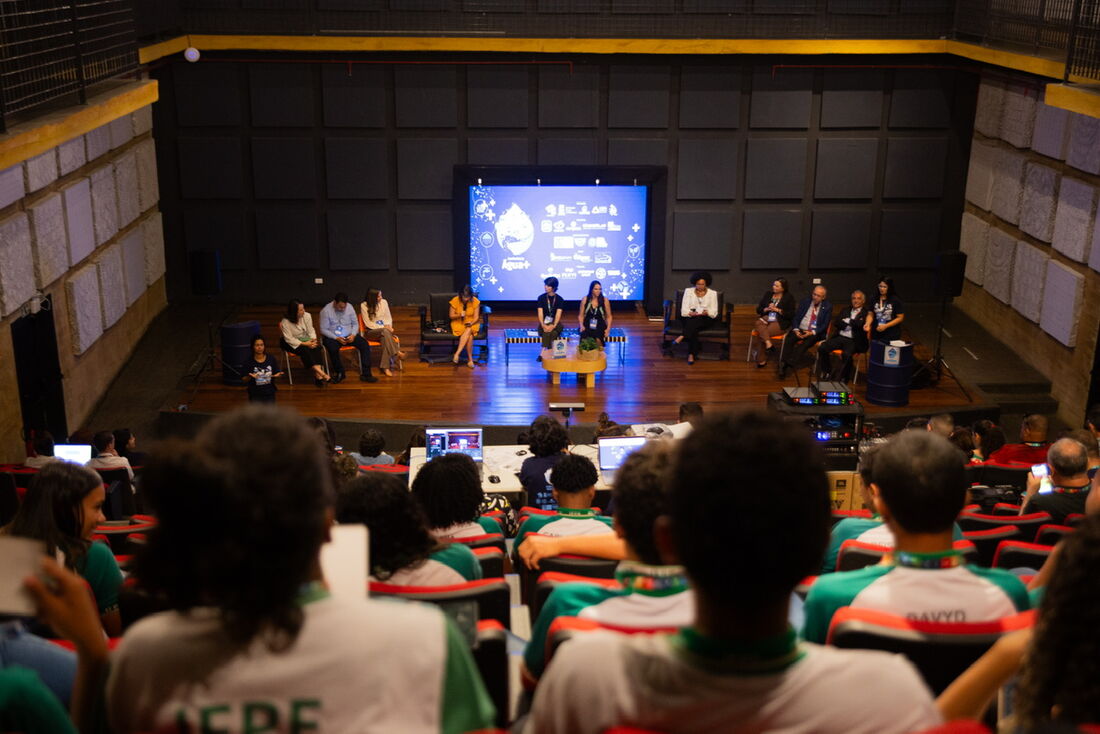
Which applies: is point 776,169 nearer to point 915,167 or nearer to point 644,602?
point 915,167

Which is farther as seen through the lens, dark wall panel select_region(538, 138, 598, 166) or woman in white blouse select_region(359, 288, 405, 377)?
dark wall panel select_region(538, 138, 598, 166)

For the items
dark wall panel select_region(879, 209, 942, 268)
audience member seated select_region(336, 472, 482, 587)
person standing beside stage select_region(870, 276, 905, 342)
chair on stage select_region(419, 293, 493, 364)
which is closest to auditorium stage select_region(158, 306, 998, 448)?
chair on stage select_region(419, 293, 493, 364)

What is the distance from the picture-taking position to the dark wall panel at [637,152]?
14.5 meters

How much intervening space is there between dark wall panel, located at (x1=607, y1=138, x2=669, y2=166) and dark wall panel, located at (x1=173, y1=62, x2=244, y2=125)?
4954mm

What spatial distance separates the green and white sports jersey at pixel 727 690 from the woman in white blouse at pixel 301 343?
1060 cm

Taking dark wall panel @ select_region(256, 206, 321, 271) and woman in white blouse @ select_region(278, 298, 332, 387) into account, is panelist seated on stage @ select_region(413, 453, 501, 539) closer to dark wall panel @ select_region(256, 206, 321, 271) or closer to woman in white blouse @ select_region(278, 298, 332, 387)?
woman in white blouse @ select_region(278, 298, 332, 387)

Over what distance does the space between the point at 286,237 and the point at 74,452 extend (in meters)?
7.17

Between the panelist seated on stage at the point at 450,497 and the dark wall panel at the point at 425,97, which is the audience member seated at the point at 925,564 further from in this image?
the dark wall panel at the point at 425,97

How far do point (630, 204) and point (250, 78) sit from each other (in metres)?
5.22

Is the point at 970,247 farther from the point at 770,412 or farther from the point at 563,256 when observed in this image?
the point at 770,412

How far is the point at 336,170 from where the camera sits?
1450 cm

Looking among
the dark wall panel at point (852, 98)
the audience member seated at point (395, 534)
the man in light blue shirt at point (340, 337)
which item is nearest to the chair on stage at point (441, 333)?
the man in light blue shirt at point (340, 337)

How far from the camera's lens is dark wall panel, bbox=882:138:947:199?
14586mm

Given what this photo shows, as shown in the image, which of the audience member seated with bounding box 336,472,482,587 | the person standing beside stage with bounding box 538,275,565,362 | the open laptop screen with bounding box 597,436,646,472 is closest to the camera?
the audience member seated with bounding box 336,472,482,587
